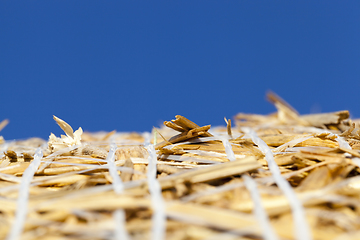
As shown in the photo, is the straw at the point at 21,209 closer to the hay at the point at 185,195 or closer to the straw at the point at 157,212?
the hay at the point at 185,195

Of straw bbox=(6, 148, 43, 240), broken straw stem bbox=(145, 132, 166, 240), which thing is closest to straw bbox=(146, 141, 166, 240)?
broken straw stem bbox=(145, 132, 166, 240)

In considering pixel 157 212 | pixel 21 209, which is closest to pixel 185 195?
pixel 157 212

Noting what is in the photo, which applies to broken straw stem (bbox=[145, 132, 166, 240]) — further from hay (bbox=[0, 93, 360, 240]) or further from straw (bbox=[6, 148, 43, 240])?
straw (bbox=[6, 148, 43, 240])

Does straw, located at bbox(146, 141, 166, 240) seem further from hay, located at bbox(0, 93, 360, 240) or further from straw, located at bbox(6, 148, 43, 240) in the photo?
straw, located at bbox(6, 148, 43, 240)

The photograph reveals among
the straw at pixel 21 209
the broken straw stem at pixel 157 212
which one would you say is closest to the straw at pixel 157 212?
the broken straw stem at pixel 157 212

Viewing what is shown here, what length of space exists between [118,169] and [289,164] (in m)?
0.63

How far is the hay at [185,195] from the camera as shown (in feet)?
2.28

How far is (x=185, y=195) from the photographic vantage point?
0.86 meters

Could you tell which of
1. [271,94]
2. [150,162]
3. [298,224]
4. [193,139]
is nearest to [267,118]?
[271,94]

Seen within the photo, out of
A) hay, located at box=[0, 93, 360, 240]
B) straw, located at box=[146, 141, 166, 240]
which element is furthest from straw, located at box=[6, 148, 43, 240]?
straw, located at box=[146, 141, 166, 240]

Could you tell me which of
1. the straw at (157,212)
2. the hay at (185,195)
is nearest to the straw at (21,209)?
the hay at (185,195)

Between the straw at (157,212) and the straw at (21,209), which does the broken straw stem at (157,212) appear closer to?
the straw at (157,212)

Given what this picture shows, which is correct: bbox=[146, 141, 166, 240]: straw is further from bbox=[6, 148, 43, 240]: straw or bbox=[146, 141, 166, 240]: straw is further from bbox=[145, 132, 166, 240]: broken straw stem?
bbox=[6, 148, 43, 240]: straw

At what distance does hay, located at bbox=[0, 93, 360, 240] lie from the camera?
27.4 inches
